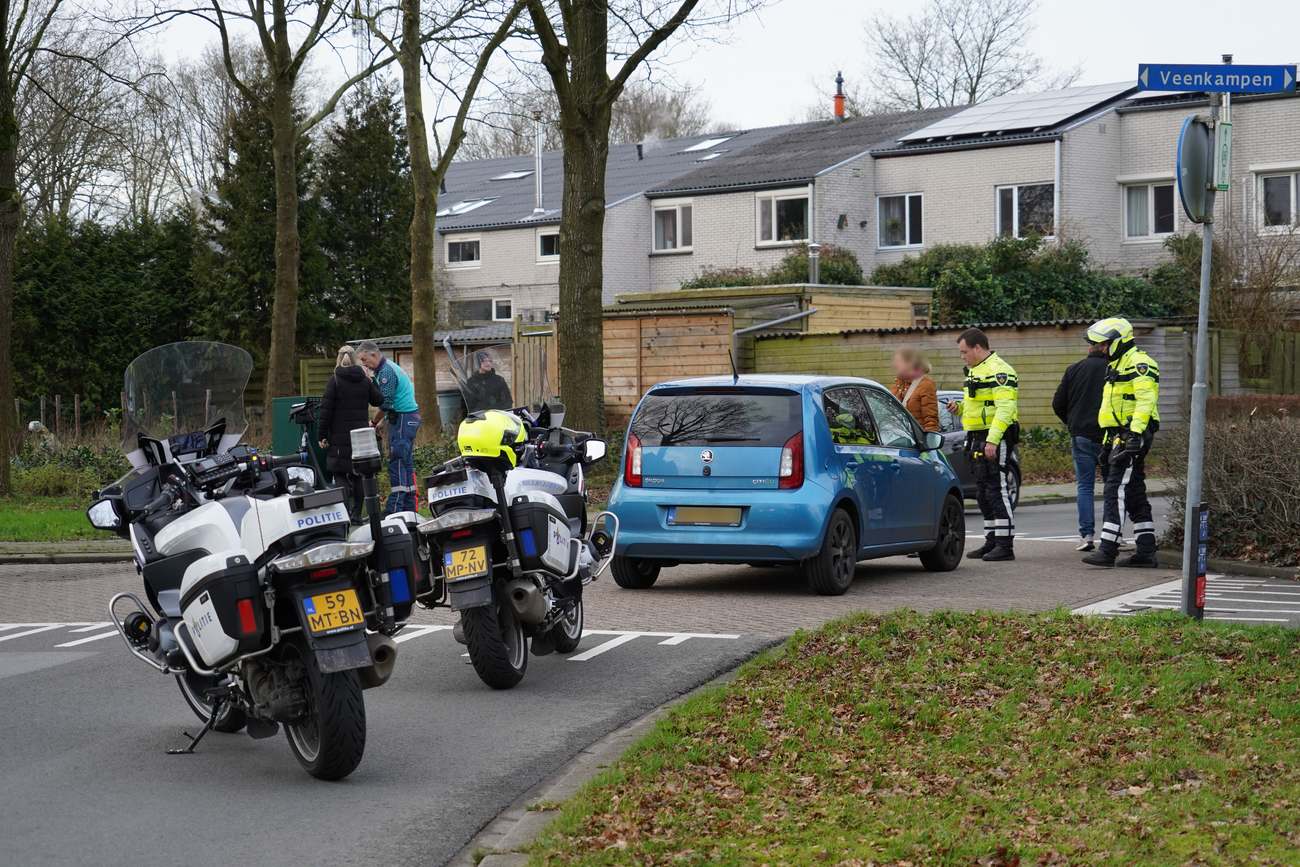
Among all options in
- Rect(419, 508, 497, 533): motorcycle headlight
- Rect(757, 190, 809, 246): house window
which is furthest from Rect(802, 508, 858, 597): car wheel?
Rect(757, 190, 809, 246): house window

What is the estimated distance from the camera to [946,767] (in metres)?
6.37

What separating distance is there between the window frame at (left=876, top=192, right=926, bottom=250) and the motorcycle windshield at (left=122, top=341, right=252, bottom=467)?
37455 mm

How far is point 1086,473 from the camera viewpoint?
14.2 meters

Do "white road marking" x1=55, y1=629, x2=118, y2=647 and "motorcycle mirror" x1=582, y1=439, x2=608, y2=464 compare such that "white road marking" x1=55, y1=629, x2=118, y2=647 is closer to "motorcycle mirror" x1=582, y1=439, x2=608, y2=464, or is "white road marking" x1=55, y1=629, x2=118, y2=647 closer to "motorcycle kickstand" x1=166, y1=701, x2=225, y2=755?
"motorcycle kickstand" x1=166, y1=701, x2=225, y2=755

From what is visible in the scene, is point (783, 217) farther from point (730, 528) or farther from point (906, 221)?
point (730, 528)

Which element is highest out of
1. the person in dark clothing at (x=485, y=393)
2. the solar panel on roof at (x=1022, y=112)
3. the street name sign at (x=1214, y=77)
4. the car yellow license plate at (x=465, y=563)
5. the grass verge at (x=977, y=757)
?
the solar panel on roof at (x=1022, y=112)

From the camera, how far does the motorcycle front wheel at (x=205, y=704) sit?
7.24 m

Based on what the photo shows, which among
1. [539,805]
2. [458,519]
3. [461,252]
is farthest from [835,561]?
[461,252]

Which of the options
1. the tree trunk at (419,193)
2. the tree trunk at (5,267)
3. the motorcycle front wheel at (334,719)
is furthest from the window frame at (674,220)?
the motorcycle front wheel at (334,719)

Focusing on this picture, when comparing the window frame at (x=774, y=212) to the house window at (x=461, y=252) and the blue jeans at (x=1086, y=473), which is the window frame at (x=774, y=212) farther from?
the blue jeans at (x=1086, y=473)

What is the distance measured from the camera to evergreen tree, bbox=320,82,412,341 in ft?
136

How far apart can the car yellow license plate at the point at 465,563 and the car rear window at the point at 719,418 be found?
4.04 m

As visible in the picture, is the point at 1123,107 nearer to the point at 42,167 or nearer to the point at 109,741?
the point at 42,167

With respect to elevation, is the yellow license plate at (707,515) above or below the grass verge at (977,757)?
above
